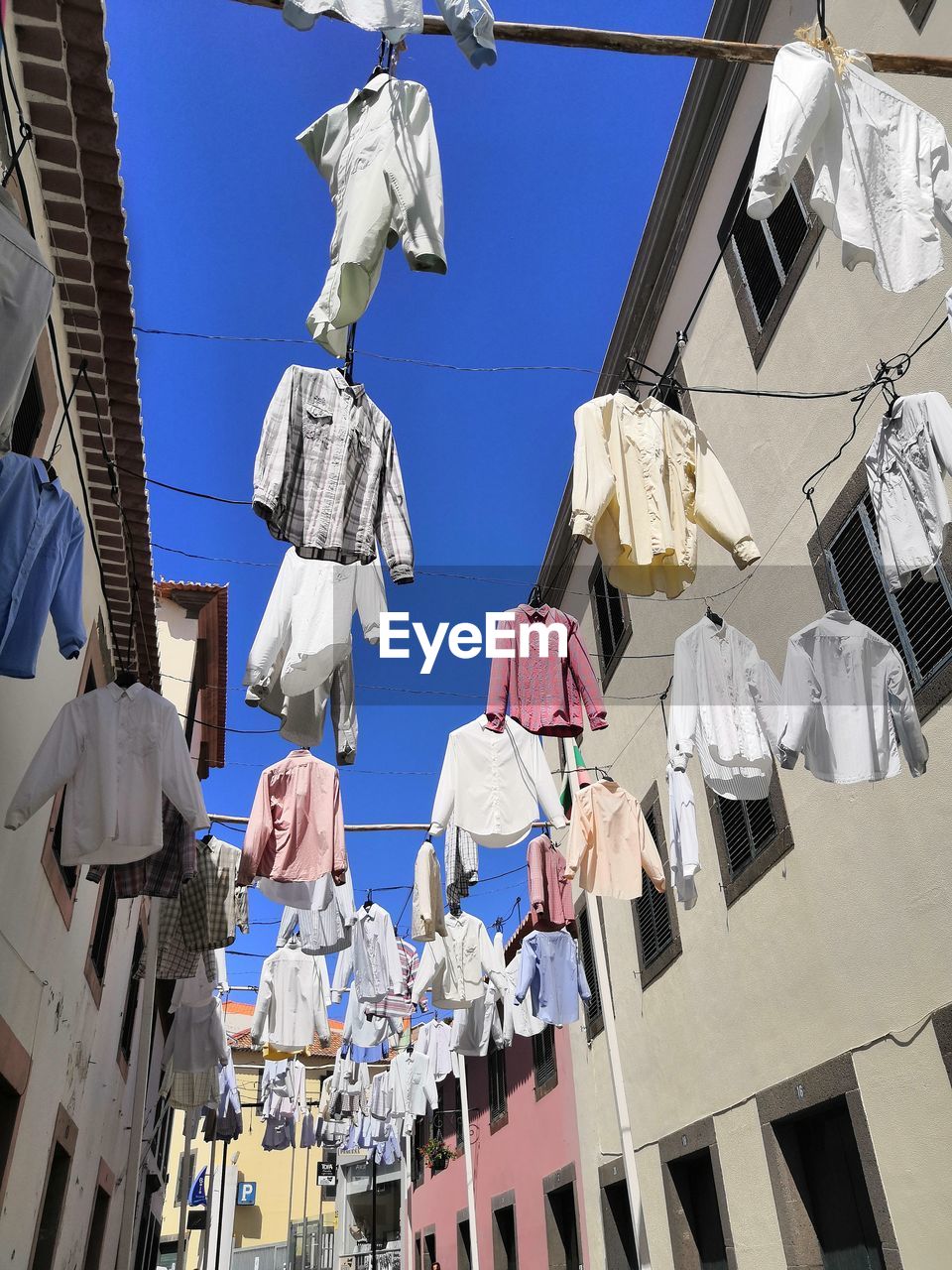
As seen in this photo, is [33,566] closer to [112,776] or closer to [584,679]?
[112,776]

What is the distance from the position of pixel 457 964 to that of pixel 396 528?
771cm

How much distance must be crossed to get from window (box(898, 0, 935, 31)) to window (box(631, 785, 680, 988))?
286 inches

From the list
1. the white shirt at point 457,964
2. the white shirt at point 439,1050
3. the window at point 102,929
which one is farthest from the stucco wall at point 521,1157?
the window at point 102,929

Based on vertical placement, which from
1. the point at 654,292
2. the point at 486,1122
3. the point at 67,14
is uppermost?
the point at 654,292

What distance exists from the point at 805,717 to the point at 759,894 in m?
3.03

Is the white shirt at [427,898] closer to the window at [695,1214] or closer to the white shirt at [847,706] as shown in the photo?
the window at [695,1214]

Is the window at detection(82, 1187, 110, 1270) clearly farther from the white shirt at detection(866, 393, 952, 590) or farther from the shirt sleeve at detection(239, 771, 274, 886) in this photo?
the white shirt at detection(866, 393, 952, 590)

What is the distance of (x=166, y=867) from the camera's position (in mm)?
6098

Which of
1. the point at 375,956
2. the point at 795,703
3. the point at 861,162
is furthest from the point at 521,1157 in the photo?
the point at 861,162

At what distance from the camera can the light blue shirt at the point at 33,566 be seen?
3.52 meters

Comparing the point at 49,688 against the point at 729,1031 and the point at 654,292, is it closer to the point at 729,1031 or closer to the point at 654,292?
the point at 729,1031

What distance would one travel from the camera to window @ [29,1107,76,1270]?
23.1ft

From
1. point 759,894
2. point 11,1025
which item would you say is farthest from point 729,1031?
point 11,1025

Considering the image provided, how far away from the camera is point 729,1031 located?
25.9 feet
